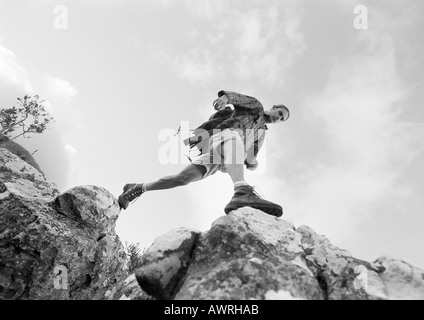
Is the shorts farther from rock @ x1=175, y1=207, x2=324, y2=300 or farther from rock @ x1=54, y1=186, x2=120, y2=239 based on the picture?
rock @ x1=54, y1=186, x2=120, y2=239

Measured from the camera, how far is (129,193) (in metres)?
4.45

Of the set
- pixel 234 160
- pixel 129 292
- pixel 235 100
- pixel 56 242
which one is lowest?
pixel 129 292

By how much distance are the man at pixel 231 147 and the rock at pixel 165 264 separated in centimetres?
100

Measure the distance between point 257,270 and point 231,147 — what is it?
1.99 metres

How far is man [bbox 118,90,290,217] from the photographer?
3591 mm

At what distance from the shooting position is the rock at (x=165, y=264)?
2256mm

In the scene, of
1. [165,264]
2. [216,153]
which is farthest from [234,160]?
[165,264]

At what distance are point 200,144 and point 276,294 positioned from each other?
2927 millimetres

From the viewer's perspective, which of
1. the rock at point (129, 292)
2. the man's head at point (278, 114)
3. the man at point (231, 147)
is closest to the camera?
the rock at point (129, 292)
